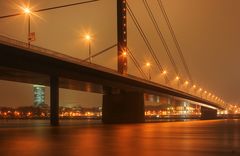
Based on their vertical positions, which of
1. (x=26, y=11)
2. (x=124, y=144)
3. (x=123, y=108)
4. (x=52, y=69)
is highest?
(x=26, y=11)

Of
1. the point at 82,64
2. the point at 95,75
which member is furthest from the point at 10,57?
the point at 95,75

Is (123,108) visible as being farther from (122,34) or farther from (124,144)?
(124,144)

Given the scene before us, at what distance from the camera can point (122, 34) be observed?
70750mm

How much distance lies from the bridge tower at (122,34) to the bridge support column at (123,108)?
6.61 meters

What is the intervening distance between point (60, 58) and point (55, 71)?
3.29 m

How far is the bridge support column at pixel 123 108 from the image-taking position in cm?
7394

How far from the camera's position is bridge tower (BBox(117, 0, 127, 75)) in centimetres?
6938

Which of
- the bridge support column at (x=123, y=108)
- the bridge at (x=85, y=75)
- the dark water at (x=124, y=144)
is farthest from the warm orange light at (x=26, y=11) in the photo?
the bridge support column at (x=123, y=108)

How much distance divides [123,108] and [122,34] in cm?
1137

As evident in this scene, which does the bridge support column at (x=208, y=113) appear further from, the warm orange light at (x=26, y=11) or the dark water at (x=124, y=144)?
the dark water at (x=124, y=144)

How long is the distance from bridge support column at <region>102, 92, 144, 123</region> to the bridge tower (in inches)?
260

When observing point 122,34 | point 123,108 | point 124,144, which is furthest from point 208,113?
point 124,144

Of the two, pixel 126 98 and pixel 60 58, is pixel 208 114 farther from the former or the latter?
pixel 60 58

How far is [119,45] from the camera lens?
2741 inches
